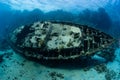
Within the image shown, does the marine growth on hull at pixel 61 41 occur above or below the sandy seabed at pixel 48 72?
above

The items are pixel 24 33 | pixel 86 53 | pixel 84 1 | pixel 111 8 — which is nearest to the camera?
pixel 86 53

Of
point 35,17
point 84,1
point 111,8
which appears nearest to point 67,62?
point 35,17

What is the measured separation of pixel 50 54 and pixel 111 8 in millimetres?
32510

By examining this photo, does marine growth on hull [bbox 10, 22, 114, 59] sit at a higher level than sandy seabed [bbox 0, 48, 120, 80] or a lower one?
higher

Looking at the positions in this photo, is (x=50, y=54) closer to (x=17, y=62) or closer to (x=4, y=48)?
(x=17, y=62)

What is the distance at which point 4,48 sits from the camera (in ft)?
66.8

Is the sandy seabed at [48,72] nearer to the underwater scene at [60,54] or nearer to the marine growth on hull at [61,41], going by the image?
the underwater scene at [60,54]

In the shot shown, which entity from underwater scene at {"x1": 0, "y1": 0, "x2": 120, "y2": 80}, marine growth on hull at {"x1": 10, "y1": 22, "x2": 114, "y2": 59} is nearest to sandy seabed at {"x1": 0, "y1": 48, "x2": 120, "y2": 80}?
underwater scene at {"x1": 0, "y1": 0, "x2": 120, "y2": 80}

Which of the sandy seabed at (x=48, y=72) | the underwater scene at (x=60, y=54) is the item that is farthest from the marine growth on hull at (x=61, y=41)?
the sandy seabed at (x=48, y=72)

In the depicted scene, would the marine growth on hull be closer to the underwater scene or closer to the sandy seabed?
the underwater scene

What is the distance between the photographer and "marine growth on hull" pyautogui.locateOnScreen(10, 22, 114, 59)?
47.6ft

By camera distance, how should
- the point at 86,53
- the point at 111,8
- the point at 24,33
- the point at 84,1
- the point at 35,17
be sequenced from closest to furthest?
the point at 86,53
the point at 24,33
the point at 35,17
the point at 84,1
the point at 111,8

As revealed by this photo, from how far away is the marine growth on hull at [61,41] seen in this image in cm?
1450

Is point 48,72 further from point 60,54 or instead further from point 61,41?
point 61,41
